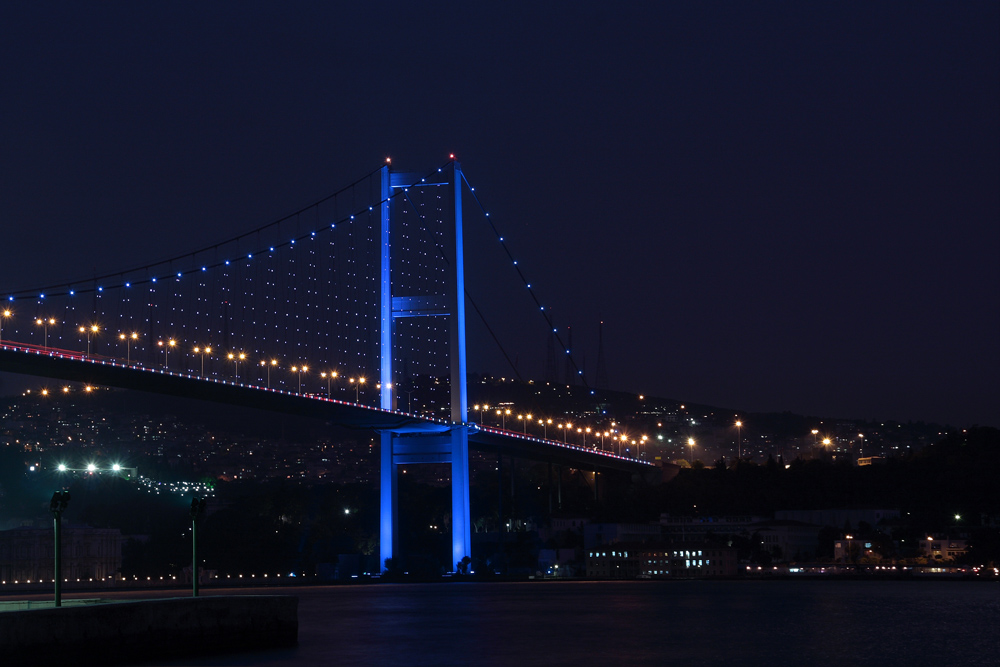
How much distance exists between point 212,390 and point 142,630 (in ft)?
72.0

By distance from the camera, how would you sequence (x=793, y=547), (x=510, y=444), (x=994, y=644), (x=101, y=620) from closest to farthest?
(x=101, y=620)
(x=994, y=644)
(x=510, y=444)
(x=793, y=547)

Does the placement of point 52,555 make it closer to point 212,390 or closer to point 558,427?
point 558,427

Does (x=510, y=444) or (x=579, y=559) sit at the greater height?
(x=510, y=444)

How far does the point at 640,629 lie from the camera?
29.4 metres

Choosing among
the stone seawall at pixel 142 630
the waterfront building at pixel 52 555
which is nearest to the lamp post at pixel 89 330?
the stone seawall at pixel 142 630

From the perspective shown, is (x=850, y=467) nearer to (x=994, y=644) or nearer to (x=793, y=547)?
(x=793, y=547)

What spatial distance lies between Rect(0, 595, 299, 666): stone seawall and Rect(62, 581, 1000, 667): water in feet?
1.49

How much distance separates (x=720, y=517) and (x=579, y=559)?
11.6m

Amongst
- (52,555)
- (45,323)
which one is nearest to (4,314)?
(45,323)

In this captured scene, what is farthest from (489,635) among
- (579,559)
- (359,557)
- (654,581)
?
(579,559)

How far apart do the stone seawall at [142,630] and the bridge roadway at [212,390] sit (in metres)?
15.2

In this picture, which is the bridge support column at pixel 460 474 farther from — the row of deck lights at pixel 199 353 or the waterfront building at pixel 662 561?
the waterfront building at pixel 662 561

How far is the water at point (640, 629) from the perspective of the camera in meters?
23.1

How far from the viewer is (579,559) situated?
74875 millimetres
